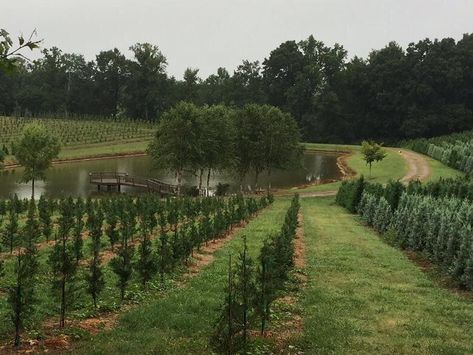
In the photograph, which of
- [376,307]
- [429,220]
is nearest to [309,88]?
[429,220]

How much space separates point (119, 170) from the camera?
6738 cm

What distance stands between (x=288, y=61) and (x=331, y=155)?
1294 inches

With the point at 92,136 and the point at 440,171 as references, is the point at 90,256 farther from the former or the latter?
the point at 92,136

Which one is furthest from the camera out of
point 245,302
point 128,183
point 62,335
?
point 128,183

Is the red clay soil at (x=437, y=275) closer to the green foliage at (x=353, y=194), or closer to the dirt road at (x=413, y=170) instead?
the green foliage at (x=353, y=194)

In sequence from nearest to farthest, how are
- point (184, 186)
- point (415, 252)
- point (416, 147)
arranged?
point (415, 252) < point (184, 186) < point (416, 147)

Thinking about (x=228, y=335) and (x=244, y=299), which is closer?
(x=228, y=335)

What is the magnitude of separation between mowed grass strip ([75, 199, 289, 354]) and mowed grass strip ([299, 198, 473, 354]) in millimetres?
2360

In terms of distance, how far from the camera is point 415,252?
912 inches

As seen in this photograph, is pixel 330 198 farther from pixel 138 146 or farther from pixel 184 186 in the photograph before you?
pixel 138 146

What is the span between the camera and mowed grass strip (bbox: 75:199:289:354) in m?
9.63

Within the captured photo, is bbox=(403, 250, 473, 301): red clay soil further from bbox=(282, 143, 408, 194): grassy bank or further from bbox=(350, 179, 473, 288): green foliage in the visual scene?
bbox=(282, 143, 408, 194): grassy bank

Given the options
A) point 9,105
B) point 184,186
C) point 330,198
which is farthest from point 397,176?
point 9,105

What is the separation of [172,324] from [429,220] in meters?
14.8
